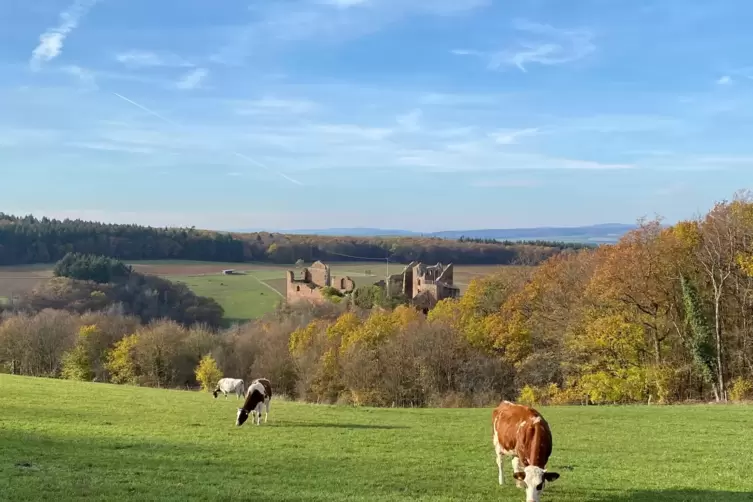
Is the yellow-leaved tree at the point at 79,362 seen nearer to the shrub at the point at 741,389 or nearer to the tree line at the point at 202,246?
the shrub at the point at 741,389

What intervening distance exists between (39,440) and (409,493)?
11.4m

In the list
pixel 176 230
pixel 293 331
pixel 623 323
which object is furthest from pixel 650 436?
pixel 176 230

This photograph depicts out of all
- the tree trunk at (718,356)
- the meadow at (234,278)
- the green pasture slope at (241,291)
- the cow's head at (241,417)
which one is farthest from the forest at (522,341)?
the cow's head at (241,417)

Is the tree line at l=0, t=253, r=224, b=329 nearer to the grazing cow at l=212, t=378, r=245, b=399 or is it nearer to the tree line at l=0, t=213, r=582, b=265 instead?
the tree line at l=0, t=213, r=582, b=265

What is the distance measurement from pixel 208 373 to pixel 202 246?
325ft

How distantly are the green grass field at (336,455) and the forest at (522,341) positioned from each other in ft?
63.1

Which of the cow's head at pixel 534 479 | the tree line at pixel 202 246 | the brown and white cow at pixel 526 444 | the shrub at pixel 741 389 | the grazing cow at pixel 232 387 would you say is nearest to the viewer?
the cow's head at pixel 534 479

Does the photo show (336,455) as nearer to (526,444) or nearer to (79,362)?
(526,444)

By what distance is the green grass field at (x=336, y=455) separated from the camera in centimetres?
1281

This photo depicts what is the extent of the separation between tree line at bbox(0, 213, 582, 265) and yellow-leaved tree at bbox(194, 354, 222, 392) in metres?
72.3

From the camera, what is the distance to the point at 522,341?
57.7m

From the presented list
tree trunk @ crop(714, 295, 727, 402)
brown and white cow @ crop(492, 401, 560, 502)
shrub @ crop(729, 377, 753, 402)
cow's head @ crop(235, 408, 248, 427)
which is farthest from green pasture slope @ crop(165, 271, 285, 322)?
brown and white cow @ crop(492, 401, 560, 502)

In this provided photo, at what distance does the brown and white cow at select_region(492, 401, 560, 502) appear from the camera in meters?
11.7

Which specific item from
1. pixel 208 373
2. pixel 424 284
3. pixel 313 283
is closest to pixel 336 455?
pixel 208 373
